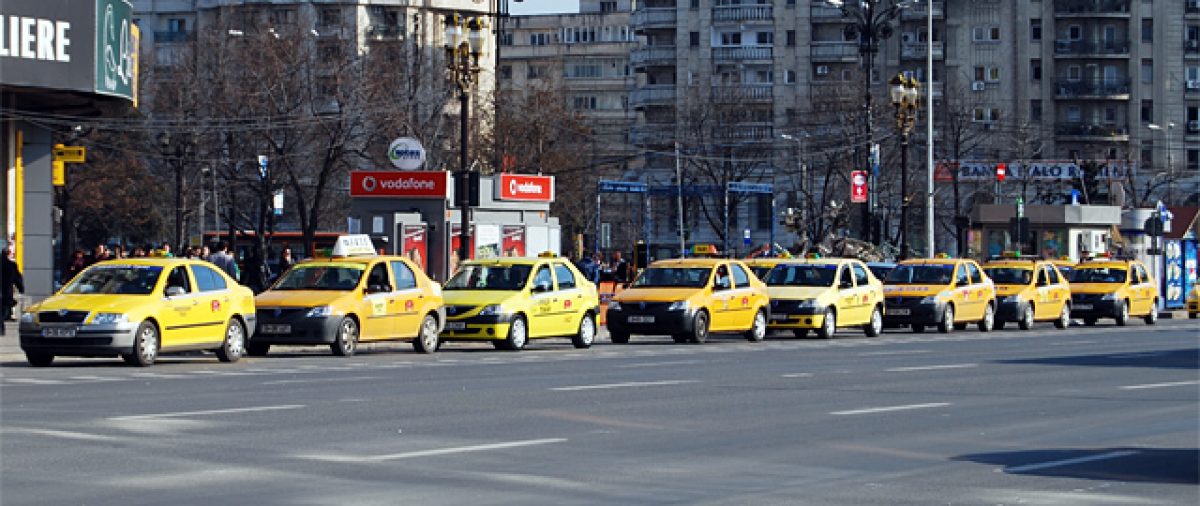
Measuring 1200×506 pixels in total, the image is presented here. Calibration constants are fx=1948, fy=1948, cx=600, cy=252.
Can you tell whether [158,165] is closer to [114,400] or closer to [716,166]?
[716,166]

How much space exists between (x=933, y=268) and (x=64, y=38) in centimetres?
1867

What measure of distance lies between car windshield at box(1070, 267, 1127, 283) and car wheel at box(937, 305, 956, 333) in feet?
26.3

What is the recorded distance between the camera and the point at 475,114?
76.0 meters

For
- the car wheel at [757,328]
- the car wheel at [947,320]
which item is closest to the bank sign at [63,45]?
the car wheel at [757,328]

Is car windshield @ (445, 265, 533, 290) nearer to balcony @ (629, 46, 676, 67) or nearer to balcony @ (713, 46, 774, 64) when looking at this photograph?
balcony @ (713, 46, 774, 64)

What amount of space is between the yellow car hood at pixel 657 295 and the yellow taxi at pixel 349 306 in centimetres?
500

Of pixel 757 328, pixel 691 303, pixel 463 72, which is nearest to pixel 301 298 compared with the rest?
pixel 691 303

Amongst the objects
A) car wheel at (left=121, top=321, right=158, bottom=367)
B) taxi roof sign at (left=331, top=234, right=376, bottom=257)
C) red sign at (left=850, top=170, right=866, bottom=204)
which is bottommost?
car wheel at (left=121, top=321, right=158, bottom=367)

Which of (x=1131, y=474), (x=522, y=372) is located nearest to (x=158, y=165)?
(x=522, y=372)

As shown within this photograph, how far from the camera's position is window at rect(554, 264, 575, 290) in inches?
1259

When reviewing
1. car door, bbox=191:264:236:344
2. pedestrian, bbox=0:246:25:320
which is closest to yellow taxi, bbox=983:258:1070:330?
pedestrian, bbox=0:246:25:320

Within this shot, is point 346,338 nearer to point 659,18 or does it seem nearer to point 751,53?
point 751,53

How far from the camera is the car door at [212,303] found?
86.0 feet

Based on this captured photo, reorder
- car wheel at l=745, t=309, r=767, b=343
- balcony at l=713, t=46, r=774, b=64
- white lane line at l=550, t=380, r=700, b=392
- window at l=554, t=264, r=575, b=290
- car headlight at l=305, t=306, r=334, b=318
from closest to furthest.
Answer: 1. white lane line at l=550, t=380, r=700, b=392
2. car headlight at l=305, t=306, r=334, b=318
3. window at l=554, t=264, r=575, b=290
4. car wheel at l=745, t=309, r=767, b=343
5. balcony at l=713, t=46, r=774, b=64
